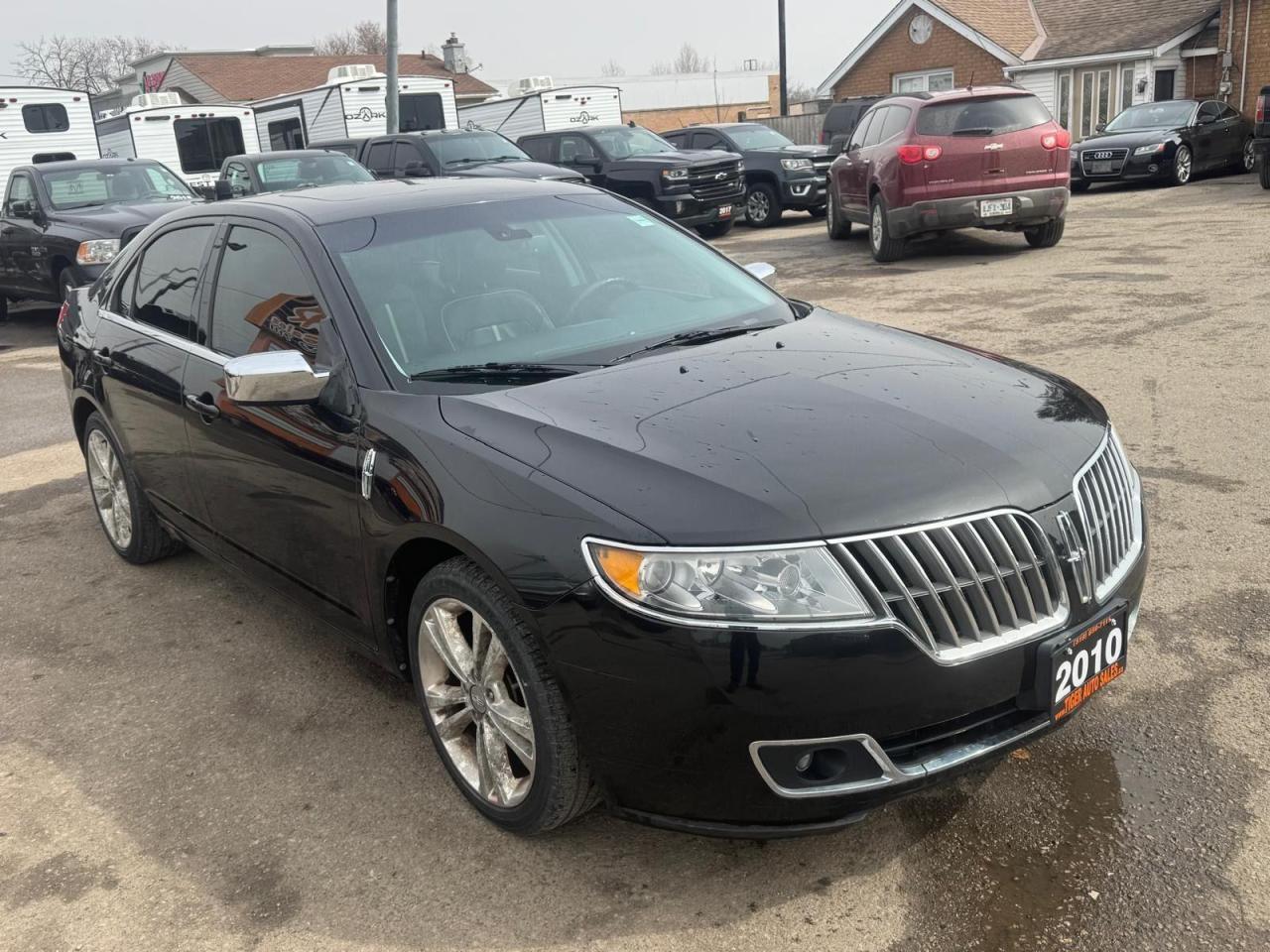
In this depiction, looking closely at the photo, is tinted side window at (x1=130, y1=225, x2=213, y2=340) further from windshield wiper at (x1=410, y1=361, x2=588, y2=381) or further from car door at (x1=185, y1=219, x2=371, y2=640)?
windshield wiper at (x1=410, y1=361, x2=588, y2=381)

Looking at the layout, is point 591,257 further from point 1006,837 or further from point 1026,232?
point 1026,232

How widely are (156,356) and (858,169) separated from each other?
1057cm

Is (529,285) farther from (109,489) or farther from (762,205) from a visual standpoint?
(762,205)

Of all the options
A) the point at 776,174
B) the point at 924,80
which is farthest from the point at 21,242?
the point at 924,80

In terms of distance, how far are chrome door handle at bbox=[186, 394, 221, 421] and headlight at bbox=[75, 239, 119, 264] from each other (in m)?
8.21

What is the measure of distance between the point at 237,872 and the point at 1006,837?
6.34ft

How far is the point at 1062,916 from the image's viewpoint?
257cm

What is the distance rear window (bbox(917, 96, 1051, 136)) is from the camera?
1184cm

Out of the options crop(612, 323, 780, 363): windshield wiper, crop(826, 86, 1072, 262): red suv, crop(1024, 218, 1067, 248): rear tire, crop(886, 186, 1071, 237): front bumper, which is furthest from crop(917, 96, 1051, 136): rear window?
crop(612, 323, 780, 363): windshield wiper

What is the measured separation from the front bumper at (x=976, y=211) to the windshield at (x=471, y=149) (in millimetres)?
6140

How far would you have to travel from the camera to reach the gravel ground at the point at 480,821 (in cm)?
264

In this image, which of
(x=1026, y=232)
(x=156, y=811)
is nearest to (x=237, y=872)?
(x=156, y=811)

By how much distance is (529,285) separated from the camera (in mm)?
3738

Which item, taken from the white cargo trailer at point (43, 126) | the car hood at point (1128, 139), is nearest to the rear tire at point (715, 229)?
the car hood at point (1128, 139)
